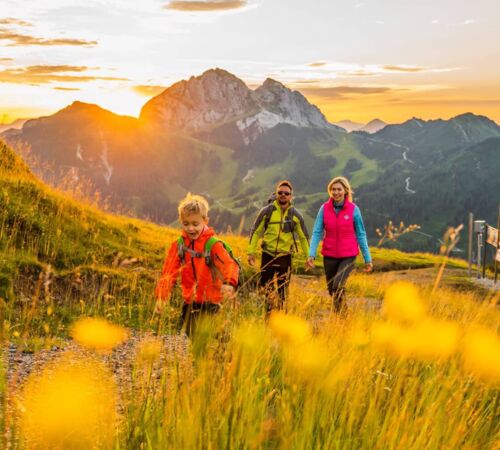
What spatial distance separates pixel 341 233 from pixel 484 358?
5756mm

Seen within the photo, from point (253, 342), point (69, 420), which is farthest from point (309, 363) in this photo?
point (69, 420)

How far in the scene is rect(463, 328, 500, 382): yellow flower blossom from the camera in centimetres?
307

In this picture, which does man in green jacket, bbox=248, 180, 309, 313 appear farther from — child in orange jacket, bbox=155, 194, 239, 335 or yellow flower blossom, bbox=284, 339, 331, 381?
yellow flower blossom, bbox=284, 339, 331, 381

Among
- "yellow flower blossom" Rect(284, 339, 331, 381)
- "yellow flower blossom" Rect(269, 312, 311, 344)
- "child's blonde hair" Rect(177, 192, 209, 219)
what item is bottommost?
"yellow flower blossom" Rect(284, 339, 331, 381)

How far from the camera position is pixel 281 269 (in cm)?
938

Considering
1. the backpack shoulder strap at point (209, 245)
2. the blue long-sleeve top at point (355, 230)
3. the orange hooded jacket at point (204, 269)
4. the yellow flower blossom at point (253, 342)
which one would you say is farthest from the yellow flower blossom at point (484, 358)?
the blue long-sleeve top at point (355, 230)

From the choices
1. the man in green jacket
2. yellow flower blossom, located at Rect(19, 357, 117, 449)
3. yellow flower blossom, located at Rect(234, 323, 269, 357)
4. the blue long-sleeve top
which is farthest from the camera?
the man in green jacket

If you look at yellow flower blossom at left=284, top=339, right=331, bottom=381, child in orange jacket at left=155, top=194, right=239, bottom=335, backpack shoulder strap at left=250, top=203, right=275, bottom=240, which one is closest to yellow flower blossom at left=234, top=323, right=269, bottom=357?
yellow flower blossom at left=284, top=339, right=331, bottom=381

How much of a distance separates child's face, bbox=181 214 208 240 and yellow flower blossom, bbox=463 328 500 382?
2552 millimetres

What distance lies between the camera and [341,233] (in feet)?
29.2

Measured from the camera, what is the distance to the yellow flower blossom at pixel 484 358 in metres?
3.07

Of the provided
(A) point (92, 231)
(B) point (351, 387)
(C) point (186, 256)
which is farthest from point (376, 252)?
(B) point (351, 387)

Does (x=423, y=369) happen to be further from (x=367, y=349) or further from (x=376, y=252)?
(x=376, y=252)

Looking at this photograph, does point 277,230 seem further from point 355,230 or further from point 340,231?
point 355,230
